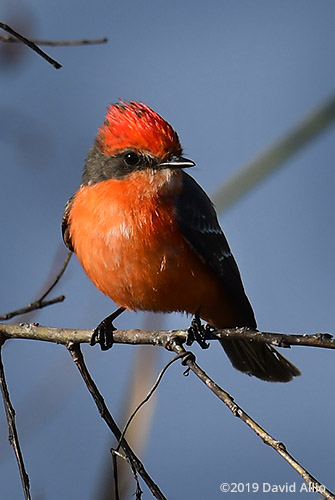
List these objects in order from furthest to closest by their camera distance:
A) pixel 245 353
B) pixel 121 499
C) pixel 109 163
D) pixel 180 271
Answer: pixel 245 353, pixel 109 163, pixel 180 271, pixel 121 499

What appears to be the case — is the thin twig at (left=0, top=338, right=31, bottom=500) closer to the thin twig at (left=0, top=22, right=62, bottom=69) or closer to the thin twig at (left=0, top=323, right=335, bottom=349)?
the thin twig at (left=0, top=323, right=335, bottom=349)

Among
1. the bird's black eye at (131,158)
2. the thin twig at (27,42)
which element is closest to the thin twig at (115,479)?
the thin twig at (27,42)

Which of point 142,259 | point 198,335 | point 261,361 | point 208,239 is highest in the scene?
point 208,239

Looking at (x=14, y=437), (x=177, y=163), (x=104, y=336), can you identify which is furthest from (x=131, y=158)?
(x=14, y=437)

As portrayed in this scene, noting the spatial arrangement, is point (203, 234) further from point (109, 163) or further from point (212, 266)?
point (109, 163)

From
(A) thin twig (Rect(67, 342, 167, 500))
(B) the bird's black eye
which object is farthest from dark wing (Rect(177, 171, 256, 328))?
(A) thin twig (Rect(67, 342, 167, 500))

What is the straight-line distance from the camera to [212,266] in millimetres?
4961

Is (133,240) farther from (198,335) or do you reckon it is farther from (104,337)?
(198,335)

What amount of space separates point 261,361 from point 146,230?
4.87ft

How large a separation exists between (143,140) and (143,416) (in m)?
1.89

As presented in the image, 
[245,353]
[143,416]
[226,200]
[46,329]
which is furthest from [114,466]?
[245,353]

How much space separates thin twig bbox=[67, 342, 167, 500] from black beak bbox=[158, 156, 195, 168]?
142 cm

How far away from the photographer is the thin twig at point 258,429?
8.20ft

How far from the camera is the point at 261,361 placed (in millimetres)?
5523
